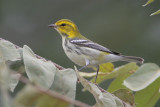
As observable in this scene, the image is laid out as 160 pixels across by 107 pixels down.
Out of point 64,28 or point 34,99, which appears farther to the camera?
point 64,28

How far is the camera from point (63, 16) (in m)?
7.79

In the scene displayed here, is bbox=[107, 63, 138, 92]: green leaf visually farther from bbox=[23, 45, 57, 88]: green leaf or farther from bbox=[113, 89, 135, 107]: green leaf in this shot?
bbox=[23, 45, 57, 88]: green leaf

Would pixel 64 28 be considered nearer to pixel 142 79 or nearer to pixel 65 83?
pixel 142 79

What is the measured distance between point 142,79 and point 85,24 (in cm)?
596

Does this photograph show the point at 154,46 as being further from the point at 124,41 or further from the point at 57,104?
the point at 57,104

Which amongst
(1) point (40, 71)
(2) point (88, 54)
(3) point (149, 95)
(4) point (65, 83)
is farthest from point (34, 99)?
(2) point (88, 54)

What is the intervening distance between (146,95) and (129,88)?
0.14 meters

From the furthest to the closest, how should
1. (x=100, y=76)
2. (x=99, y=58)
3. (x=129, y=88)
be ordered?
1. (x=99, y=58)
2. (x=100, y=76)
3. (x=129, y=88)

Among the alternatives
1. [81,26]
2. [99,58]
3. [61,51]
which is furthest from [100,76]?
[81,26]

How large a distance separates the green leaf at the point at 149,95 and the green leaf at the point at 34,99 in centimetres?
115

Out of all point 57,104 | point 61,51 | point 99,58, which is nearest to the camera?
point 57,104

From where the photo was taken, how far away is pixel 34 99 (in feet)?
2.43

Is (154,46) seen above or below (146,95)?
below

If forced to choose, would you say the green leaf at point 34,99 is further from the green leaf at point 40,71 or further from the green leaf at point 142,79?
the green leaf at point 142,79
